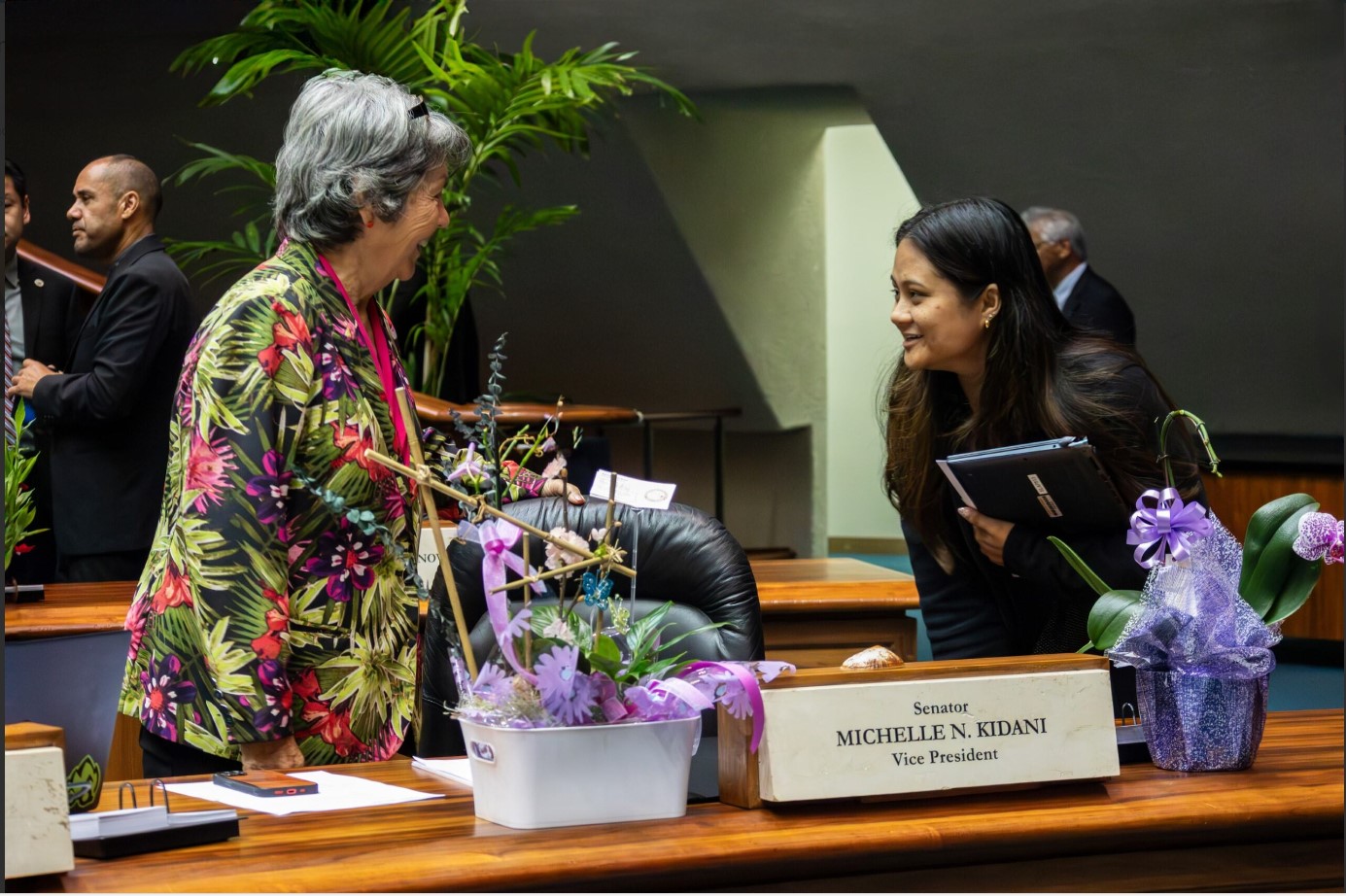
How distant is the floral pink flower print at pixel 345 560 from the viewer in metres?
1.85

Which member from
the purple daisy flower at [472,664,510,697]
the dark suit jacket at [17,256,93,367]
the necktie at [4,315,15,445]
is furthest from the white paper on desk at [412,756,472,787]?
the dark suit jacket at [17,256,93,367]

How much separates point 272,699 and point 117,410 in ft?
7.00

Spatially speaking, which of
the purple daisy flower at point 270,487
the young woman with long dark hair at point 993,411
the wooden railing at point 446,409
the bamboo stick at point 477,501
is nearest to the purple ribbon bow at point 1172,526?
the young woman with long dark hair at point 993,411

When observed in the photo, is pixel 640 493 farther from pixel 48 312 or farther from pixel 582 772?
pixel 48 312

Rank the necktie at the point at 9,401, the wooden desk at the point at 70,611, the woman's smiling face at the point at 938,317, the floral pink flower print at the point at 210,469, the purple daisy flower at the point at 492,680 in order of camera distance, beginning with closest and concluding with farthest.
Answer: the purple daisy flower at the point at 492,680, the floral pink flower print at the point at 210,469, the woman's smiling face at the point at 938,317, the wooden desk at the point at 70,611, the necktie at the point at 9,401

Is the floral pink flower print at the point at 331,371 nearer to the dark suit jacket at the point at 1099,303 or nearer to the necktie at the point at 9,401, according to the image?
Result: the necktie at the point at 9,401

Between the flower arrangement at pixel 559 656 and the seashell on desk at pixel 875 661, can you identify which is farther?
the seashell on desk at pixel 875 661

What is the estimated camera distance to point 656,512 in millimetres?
2154

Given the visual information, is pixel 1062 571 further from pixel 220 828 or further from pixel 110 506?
pixel 110 506

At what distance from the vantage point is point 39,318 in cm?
416

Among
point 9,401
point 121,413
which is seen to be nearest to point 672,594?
point 121,413

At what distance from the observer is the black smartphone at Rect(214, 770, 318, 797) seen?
5.14 ft

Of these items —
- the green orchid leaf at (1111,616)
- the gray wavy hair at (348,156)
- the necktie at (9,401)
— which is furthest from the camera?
the necktie at (9,401)

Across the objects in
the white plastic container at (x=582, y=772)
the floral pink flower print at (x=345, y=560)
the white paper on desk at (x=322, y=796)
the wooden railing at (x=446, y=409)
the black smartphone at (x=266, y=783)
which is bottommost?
the white paper on desk at (x=322, y=796)
